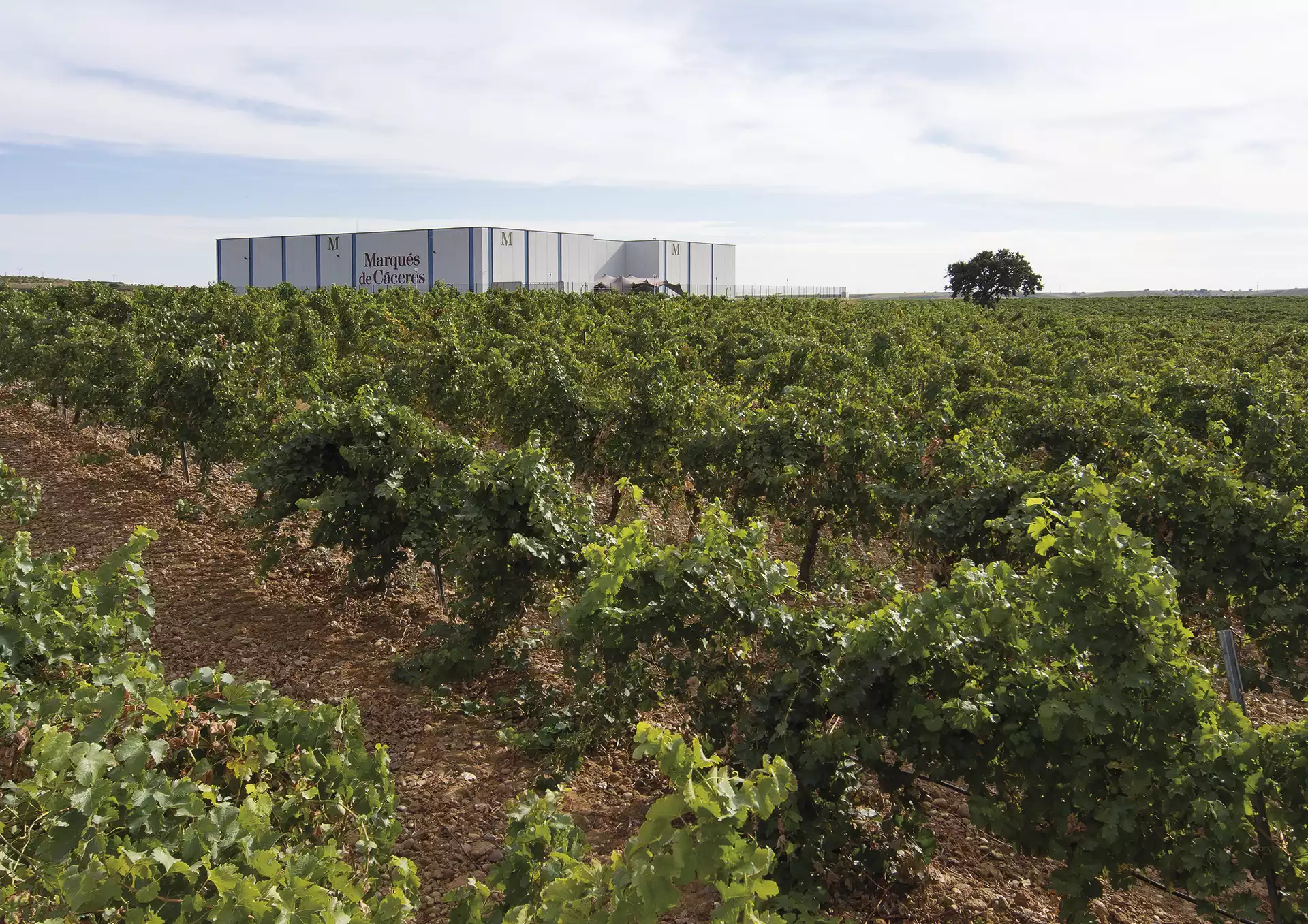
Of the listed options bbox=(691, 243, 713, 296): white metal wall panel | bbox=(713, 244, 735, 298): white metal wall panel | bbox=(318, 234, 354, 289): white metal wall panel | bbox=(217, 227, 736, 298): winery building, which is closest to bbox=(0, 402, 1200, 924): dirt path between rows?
bbox=(217, 227, 736, 298): winery building

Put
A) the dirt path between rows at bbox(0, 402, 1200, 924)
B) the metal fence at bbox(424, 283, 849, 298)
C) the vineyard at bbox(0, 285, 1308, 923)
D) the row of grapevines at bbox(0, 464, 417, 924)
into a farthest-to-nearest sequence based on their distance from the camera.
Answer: the metal fence at bbox(424, 283, 849, 298)
the dirt path between rows at bbox(0, 402, 1200, 924)
the vineyard at bbox(0, 285, 1308, 923)
the row of grapevines at bbox(0, 464, 417, 924)

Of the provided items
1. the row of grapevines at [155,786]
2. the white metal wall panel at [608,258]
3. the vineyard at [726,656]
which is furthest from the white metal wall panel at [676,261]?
the row of grapevines at [155,786]

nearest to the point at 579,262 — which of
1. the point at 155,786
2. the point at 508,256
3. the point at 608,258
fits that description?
the point at 608,258

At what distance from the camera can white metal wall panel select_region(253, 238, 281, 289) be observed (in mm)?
63062

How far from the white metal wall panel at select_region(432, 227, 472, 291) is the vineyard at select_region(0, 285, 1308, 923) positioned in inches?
1800

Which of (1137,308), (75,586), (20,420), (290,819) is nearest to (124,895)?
(290,819)

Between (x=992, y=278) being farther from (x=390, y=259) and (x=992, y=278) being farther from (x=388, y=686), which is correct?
(x=388, y=686)

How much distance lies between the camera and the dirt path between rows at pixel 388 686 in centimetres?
501

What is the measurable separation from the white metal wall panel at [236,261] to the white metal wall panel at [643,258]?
28.3 meters

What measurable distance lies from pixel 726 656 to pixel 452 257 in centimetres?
5586

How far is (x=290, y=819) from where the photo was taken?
3330 millimetres

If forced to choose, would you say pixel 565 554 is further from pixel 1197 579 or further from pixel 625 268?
pixel 625 268

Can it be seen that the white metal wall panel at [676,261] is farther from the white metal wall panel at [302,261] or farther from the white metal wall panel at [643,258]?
the white metal wall panel at [302,261]

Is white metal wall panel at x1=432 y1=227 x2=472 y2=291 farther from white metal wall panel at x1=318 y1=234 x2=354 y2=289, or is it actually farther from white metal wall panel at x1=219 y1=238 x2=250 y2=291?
white metal wall panel at x1=219 y1=238 x2=250 y2=291
